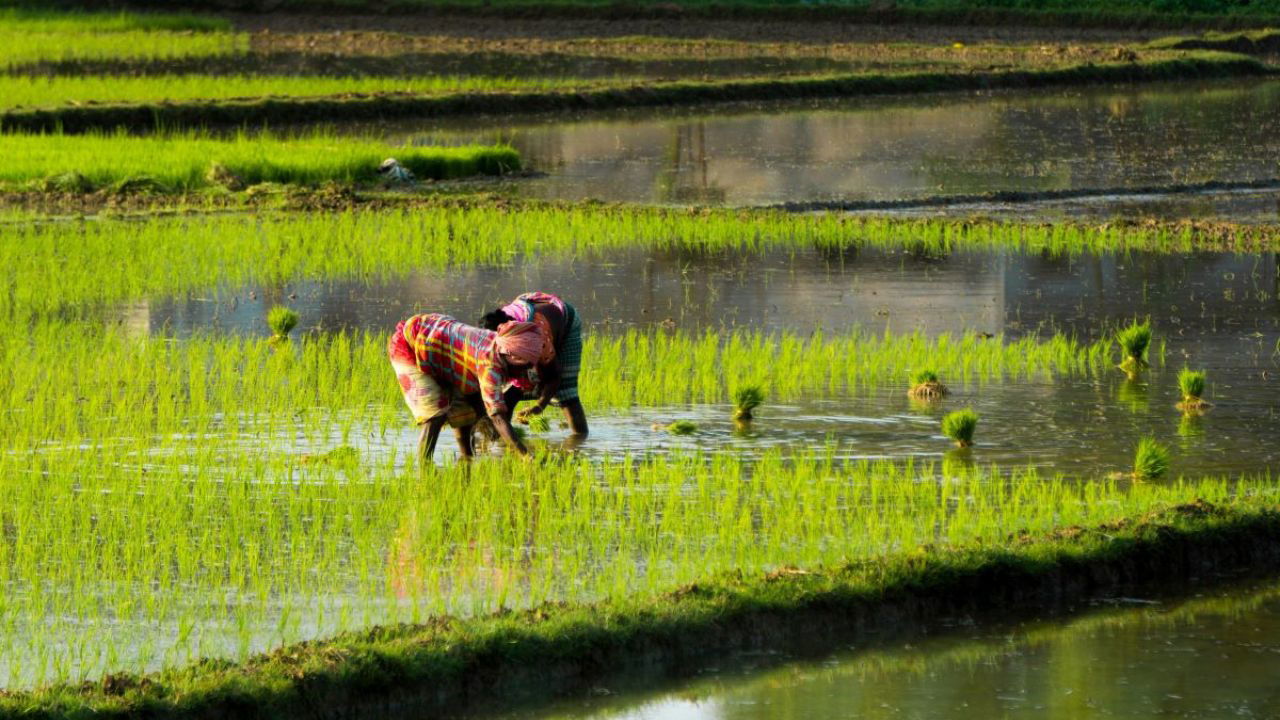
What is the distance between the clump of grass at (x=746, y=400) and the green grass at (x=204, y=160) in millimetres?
6988

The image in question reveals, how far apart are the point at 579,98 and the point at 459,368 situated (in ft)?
44.6

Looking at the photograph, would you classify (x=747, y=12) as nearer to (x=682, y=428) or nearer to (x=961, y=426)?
(x=682, y=428)

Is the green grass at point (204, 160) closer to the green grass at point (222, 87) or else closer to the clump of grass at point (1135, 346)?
the green grass at point (222, 87)

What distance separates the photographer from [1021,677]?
4.46 metres

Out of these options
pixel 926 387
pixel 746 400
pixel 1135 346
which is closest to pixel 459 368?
pixel 746 400

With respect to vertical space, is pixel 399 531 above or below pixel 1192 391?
below

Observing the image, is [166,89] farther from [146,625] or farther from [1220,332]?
[146,625]

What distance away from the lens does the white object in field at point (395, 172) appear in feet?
45.8

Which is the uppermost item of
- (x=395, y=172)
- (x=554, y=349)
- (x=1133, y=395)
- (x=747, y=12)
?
(x=747, y=12)

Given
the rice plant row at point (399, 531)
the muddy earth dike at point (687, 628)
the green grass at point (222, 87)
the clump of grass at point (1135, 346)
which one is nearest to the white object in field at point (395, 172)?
the green grass at point (222, 87)

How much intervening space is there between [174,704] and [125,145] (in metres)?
11.2

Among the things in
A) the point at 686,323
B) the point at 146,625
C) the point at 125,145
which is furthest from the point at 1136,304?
the point at 125,145

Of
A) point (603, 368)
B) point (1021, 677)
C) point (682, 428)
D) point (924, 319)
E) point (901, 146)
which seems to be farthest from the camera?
point (901, 146)

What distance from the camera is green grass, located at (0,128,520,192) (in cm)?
1307
